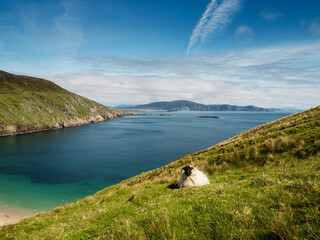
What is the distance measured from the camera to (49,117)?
14075 cm

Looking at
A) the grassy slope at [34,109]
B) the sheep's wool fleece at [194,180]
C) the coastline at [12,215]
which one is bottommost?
the coastline at [12,215]

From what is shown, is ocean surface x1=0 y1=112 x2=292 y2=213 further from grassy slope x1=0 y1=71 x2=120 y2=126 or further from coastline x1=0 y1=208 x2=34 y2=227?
grassy slope x1=0 y1=71 x2=120 y2=126

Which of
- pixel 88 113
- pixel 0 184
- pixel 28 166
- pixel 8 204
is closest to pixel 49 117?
pixel 88 113

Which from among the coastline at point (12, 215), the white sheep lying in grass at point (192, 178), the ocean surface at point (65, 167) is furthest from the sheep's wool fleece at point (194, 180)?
the coastline at point (12, 215)

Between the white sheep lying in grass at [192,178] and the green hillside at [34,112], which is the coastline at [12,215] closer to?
the white sheep lying in grass at [192,178]

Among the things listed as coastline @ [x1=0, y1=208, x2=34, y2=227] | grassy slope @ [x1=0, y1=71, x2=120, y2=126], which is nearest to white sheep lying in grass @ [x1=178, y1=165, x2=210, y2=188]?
coastline @ [x1=0, y1=208, x2=34, y2=227]

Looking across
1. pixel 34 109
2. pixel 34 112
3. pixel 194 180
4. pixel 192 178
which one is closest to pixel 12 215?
pixel 192 178

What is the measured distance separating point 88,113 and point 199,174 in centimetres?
20481

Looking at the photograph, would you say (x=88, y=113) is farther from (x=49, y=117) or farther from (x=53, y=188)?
(x=53, y=188)

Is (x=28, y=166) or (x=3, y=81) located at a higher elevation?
(x=3, y=81)

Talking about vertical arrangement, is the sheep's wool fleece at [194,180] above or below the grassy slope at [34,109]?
below

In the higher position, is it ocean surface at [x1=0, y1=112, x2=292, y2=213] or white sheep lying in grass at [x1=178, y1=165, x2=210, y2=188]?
white sheep lying in grass at [x1=178, y1=165, x2=210, y2=188]

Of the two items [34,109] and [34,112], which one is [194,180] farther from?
[34,109]

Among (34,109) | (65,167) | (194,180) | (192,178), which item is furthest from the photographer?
(34,109)
